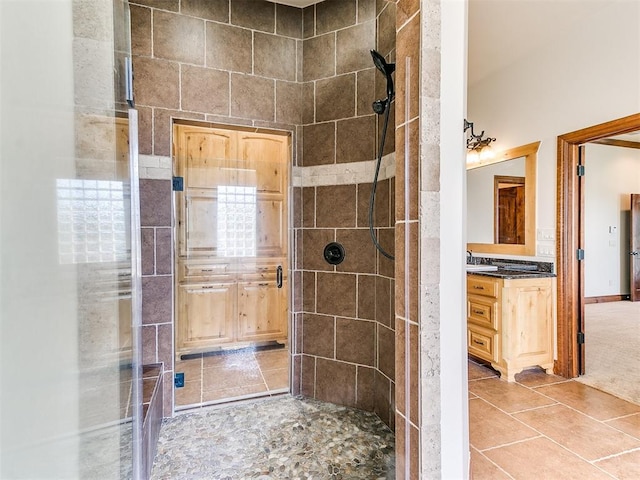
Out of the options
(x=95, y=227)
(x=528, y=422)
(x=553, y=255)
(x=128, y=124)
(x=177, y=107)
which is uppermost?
(x=177, y=107)

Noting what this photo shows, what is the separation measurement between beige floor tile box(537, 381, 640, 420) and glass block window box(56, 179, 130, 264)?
122 inches

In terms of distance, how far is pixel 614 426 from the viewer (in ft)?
7.25

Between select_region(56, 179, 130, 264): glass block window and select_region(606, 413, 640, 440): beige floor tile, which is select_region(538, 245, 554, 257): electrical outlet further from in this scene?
select_region(56, 179, 130, 264): glass block window

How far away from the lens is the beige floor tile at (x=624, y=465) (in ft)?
5.76

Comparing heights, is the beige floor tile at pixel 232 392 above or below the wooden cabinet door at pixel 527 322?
below

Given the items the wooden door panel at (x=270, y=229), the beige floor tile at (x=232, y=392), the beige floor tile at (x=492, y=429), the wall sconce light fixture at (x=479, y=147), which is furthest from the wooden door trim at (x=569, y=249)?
the beige floor tile at (x=232, y=392)

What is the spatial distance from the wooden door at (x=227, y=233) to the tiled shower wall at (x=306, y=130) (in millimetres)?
838

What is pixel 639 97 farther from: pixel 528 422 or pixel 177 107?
pixel 177 107

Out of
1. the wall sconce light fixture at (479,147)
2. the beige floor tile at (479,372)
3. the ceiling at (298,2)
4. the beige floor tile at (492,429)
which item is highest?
the ceiling at (298,2)

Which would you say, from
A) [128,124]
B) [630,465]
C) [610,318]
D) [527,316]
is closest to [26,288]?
[128,124]

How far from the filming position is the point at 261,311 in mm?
3582

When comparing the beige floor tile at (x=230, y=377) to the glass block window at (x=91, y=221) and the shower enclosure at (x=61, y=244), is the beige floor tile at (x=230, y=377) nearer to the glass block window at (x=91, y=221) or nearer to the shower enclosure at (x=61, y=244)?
the shower enclosure at (x=61, y=244)

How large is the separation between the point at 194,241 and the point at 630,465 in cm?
352

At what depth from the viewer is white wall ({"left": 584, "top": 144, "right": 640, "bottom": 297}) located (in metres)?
5.62
